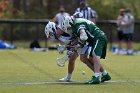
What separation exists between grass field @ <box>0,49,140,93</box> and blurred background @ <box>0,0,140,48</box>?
7615 mm

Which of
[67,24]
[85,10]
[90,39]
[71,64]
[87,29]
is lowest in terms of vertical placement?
[71,64]

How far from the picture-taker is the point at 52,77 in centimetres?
1536

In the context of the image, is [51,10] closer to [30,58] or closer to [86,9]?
[30,58]

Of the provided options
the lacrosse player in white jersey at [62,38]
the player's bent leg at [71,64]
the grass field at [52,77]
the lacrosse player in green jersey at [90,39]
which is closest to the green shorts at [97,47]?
→ the lacrosse player in green jersey at [90,39]

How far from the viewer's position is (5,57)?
2280cm

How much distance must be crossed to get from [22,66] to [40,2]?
91.8ft

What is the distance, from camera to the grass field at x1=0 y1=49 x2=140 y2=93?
41.1ft

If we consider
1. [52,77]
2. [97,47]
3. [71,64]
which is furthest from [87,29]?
[52,77]

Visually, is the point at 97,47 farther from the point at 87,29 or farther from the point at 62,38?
the point at 62,38

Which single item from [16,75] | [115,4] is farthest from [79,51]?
[115,4]

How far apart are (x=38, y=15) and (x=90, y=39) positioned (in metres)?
29.6

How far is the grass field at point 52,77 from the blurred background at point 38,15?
300 inches

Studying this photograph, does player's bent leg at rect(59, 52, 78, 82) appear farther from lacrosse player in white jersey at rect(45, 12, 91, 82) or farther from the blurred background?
the blurred background

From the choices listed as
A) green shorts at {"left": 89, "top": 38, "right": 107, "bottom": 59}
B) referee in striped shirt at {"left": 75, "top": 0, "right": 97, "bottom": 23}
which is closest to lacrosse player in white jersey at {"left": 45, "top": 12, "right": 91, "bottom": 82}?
green shorts at {"left": 89, "top": 38, "right": 107, "bottom": 59}
